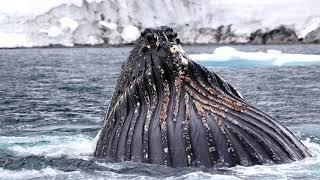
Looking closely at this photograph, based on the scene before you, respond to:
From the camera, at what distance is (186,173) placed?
5.80 m

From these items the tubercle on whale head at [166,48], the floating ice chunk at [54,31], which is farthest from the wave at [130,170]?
the floating ice chunk at [54,31]

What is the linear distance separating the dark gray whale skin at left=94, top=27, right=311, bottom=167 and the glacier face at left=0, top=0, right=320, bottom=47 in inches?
2038

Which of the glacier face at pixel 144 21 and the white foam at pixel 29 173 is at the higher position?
the glacier face at pixel 144 21

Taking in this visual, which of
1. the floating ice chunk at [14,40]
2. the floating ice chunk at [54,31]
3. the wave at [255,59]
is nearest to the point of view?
the wave at [255,59]

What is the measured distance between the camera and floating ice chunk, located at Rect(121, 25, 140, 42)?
5947 centimetres

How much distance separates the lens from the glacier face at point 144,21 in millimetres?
58125

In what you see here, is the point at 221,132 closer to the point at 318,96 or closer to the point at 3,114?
the point at 3,114

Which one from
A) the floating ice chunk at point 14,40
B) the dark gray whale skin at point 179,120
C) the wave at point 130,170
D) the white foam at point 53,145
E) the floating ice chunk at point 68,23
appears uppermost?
the floating ice chunk at point 68,23

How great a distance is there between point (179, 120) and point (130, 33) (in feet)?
178

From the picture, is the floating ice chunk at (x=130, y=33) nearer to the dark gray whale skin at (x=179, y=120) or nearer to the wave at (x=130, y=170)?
the wave at (x=130, y=170)

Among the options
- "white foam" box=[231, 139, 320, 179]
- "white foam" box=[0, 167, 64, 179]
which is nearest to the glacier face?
"white foam" box=[0, 167, 64, 179]

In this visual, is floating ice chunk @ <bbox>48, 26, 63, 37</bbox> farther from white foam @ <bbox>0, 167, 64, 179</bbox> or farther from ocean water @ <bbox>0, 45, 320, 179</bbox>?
white foam @ <bbox>0, 167, 64, 179</bbox>

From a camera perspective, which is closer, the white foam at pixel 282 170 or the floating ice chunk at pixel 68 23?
the white foam at pixel 282 170

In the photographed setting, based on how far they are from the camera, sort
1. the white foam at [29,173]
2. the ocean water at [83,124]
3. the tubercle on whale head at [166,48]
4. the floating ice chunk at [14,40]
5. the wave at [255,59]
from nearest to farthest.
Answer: the ocean water at [83,124], the tubercle on whale head at [166,48], the white foam at [29,173], the wave at [255,59], the floating ice chunk at [14,40]
